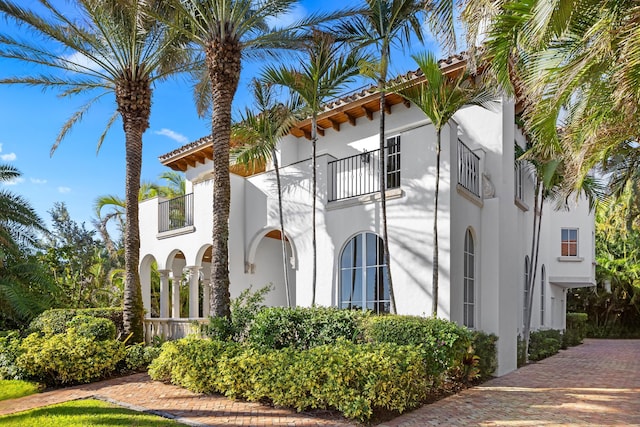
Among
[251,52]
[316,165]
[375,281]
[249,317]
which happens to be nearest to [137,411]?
[249,317]

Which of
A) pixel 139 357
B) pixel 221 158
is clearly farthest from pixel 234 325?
pixel 221 158

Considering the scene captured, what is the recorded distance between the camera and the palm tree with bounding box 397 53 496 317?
433 inches

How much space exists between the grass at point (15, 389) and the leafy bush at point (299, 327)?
4.73 m

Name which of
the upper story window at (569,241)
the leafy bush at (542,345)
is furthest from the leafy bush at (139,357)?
the upper story window at (569,241)

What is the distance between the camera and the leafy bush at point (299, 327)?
433 inches

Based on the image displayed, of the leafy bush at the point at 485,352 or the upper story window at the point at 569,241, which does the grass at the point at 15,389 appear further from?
the upper story window at the point at 569,241

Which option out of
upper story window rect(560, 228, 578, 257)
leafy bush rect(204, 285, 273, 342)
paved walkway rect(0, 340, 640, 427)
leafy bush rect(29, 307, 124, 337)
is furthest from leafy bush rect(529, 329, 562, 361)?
leafy bush rect(29, 307, 124, 337)

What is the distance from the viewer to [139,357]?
1314cm

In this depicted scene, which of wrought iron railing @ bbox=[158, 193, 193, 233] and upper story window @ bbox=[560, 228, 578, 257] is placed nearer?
wrought iron railing @ bbox=[158, 193, 193, 233]

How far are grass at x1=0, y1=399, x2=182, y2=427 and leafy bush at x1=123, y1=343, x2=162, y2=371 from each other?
3.64 meters

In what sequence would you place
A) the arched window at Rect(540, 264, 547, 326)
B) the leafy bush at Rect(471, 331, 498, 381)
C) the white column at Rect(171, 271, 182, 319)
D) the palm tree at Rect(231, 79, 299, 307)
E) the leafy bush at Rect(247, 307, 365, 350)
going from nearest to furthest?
the leafy bush at Rect(247, 307, 365, 350) → the leafy bush at Rect(471, 331, 498, 381) → the palm tree at Rect(231, 79, 299, 307) → the white column at Rect(171, 271, 182, 319) → the arched window at Rect(540, 264, 547, 326)

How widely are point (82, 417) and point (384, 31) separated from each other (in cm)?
987

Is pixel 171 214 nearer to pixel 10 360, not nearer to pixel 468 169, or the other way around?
pixel 10 360

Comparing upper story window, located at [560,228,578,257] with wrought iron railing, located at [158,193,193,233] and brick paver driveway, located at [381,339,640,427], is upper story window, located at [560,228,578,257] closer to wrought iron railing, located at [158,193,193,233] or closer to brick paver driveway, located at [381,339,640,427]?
brick paver driveway, located at [381,339,640,427]
